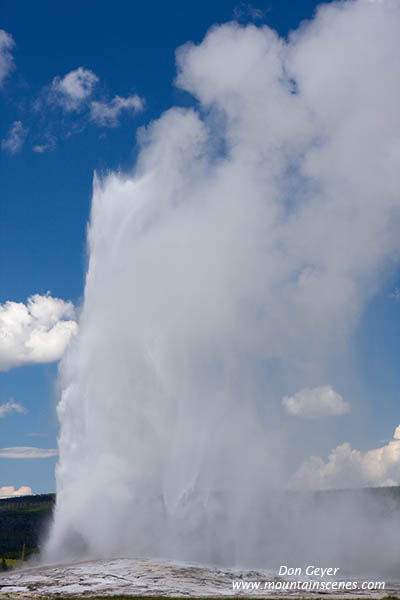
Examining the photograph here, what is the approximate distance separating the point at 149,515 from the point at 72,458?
9.24 metres

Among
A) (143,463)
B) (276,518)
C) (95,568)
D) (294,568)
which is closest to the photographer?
(95,568)

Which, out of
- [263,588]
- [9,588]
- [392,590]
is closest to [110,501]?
→ [9,588]

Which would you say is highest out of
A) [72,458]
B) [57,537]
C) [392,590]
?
[72,458]

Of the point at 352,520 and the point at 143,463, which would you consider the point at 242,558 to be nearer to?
the point at 143,463

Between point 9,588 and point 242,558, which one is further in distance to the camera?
point 242,558

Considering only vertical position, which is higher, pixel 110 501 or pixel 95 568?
pixel 110 501

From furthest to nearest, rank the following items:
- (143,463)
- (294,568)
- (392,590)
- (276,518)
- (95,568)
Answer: (276,518) → (143,463) → (294,568) → (95,568) → (392,590)

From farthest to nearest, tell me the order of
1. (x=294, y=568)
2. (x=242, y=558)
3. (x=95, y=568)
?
(x=242, y=558)
(x=294, y=568)
(x=95, y=568)

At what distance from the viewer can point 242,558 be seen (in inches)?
2048

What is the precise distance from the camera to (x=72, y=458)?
2119 inches

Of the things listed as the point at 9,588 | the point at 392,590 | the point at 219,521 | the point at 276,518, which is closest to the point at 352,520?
the point at 276,518

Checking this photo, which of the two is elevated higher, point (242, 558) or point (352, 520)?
point (352, 520)

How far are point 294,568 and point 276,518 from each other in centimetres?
2000

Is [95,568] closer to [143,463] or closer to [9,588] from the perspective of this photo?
[9,588]
